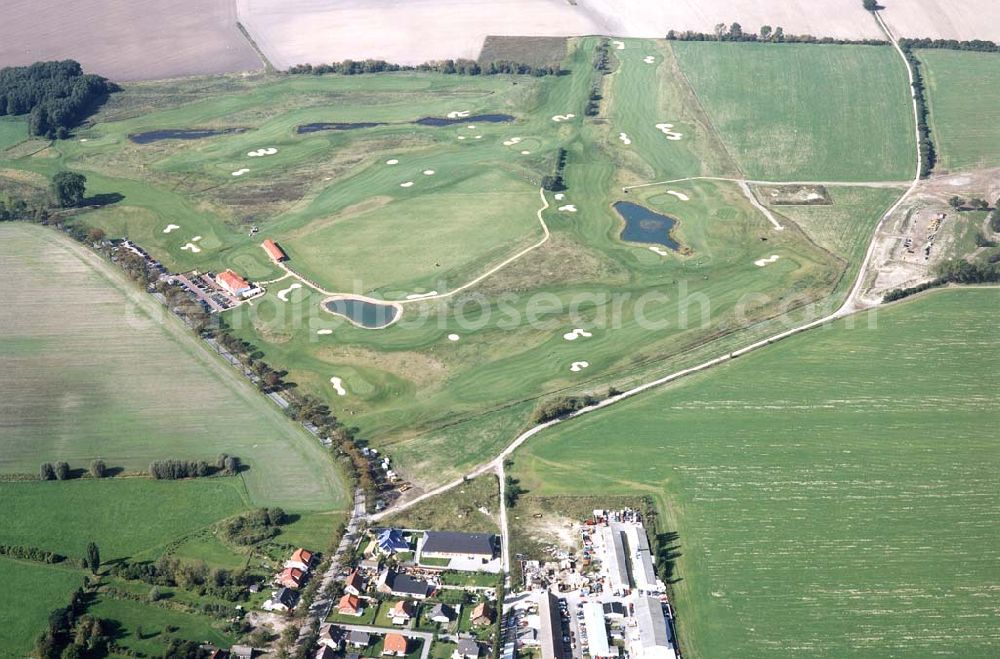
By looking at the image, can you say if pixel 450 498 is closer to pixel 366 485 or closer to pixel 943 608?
pixel 366 485

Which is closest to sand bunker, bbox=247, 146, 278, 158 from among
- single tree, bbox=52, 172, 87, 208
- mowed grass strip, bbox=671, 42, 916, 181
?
single tree, bbox=52, 172, 87, 208

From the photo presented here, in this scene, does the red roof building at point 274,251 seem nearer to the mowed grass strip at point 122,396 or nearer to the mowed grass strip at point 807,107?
the mowed grass strip at point 122,396

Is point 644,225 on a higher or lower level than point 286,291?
higher

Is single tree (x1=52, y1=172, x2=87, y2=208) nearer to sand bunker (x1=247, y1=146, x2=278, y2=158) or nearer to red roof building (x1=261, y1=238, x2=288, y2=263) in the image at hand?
sand bunker (x1=247, y1=146, x2=278, y2=158)

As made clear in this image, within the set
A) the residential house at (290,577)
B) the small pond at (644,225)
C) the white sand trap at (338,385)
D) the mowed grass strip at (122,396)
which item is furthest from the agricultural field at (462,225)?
the residential house at (290,577)

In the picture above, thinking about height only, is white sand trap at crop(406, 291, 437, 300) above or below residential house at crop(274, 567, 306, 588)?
above

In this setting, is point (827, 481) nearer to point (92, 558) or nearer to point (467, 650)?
point (467, 650)

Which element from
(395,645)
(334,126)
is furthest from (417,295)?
(334,126)
